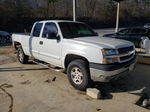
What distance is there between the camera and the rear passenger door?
19.1 feet

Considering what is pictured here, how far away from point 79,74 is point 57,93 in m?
0.76

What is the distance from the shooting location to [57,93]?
14.4ft

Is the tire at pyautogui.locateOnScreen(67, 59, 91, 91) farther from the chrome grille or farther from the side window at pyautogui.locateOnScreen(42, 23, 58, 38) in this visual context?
the side window at pyautogui.locateOnScreen(42, 23, 58, 38)

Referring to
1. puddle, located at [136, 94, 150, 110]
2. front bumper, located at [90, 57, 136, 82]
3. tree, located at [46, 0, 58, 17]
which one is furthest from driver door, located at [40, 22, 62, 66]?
tree, located at [46, 0, 58, 17]

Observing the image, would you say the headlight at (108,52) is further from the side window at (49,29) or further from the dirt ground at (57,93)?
the side window at (49,29)

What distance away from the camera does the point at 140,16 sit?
4897cm

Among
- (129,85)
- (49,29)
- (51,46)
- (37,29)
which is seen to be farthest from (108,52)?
(37,29)

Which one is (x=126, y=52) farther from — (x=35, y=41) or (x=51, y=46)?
(x=35, y=41)

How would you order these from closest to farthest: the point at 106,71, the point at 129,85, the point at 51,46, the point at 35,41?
the point at 106,71
the point at 129,85
the point at 51,46
the point at 35,41

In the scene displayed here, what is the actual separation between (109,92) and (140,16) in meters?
49.7

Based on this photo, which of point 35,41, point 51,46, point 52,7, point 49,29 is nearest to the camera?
point 51,46

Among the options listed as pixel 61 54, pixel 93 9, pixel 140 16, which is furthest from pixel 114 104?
pixel 140 16

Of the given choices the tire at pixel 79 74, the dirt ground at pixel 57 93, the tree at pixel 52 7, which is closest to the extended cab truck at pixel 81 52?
the tire at pixel 79 74

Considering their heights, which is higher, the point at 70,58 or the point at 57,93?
the point at 70,58
